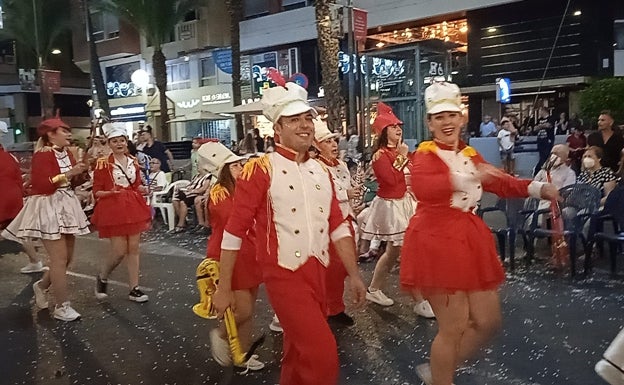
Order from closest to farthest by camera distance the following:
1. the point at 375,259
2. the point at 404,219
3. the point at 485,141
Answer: the point at 404,219 < the point at 375,259 < the point at 485,141

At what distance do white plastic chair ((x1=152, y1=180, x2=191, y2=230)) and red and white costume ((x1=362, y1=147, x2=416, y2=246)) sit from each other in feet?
25.2

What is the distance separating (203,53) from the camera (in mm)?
35219

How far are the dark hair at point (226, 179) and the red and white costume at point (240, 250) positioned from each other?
32mm

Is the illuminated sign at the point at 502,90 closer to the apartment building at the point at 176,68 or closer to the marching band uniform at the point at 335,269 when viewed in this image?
the apartment building at the point at 176,68

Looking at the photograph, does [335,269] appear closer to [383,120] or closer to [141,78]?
[383,120]

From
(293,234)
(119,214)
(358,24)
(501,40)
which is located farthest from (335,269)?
(501,40)

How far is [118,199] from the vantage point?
7.07 meters

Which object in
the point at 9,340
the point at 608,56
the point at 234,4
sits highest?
the point at 234,4

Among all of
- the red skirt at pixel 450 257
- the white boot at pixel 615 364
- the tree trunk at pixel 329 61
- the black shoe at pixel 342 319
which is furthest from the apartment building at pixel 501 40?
the white boot at pixel 615 364

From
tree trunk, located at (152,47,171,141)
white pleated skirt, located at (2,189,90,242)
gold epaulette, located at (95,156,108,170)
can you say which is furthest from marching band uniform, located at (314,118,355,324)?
tree trunk, located at (152,47,171,141)

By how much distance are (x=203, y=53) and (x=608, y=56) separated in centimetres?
1946

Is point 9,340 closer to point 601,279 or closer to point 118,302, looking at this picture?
point 118,302

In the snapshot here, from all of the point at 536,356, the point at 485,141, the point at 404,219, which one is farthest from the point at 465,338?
the point at 485,141

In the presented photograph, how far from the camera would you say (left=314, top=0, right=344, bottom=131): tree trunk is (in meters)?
17.9
